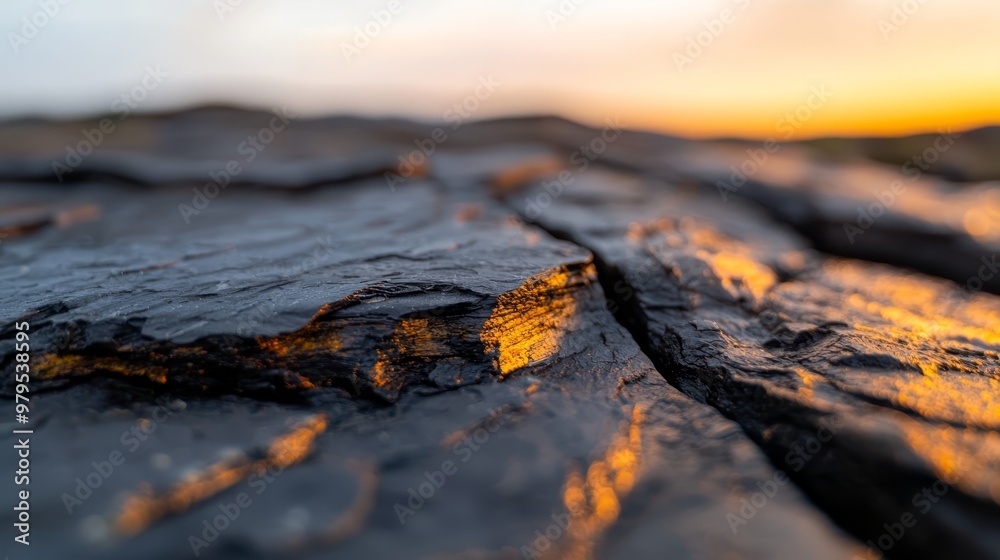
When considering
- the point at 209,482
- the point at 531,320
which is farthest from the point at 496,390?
the point at 209,482

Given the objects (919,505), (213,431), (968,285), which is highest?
(213,431)

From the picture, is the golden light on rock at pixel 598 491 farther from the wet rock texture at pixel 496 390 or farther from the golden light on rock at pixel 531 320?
the golden light on rock at pixel 531 320

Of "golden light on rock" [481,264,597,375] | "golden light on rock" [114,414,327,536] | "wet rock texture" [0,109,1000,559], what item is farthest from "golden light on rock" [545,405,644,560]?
"golden light on rock" [114,414,327,536]

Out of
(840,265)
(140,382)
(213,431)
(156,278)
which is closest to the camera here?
(213,431)

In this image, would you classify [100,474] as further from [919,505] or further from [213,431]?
[919,505]

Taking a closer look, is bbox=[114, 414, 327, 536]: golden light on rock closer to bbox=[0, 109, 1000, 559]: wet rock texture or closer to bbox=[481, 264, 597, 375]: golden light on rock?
bbox=[0, 109, 1000, 559]: wet rock texture

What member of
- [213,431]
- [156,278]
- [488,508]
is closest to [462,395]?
[488,508]

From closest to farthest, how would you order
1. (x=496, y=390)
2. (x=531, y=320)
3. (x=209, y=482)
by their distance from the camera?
(x=209, y=482), (x=496, y=390), (x=531, y=320)

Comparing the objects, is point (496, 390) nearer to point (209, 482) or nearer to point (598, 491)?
point (598, 491)
